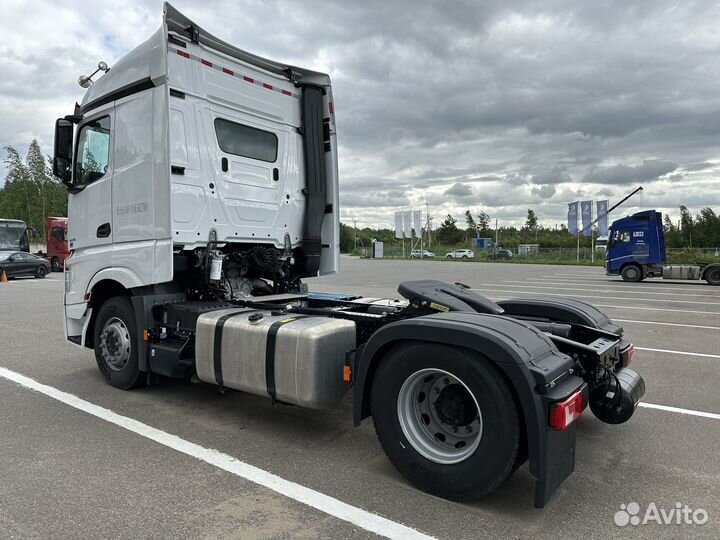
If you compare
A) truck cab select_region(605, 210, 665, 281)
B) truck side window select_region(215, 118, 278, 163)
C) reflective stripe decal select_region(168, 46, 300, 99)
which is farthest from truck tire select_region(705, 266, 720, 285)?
truck side window select_region(215, 118, 278, 163)

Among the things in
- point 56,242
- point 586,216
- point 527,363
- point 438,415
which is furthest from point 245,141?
point 586,216

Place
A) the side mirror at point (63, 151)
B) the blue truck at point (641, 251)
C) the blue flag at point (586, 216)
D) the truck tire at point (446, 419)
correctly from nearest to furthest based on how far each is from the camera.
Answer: the truck tire at point (446, 419)
the side mirror at point (63, 151)
the blue truck at point (641, 251)
the blue flag at point (586, 216)

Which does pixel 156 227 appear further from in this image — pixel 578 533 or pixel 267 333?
pixel 578 533

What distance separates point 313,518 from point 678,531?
77.9 inches

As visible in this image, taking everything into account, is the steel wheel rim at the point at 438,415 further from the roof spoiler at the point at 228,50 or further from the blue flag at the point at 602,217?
the blue flag at the point at 602,217

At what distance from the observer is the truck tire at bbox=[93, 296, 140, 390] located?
5293 mm

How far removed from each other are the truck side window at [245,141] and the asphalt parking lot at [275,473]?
2558 mm

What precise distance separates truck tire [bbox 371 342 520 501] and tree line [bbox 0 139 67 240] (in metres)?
62.3

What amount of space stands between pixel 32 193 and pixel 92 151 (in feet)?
207

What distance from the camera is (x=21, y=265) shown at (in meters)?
22.5

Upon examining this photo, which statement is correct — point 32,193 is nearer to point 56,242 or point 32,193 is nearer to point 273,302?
point 56,242

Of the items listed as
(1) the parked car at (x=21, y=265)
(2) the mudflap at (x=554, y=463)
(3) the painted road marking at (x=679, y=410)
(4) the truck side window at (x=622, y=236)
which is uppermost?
(4) the truck side window at (x=622, y=236)

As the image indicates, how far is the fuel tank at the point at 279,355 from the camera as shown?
3791 mm

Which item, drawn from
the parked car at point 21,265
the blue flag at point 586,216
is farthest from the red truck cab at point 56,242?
Answer: the blue flag at point 586,216
